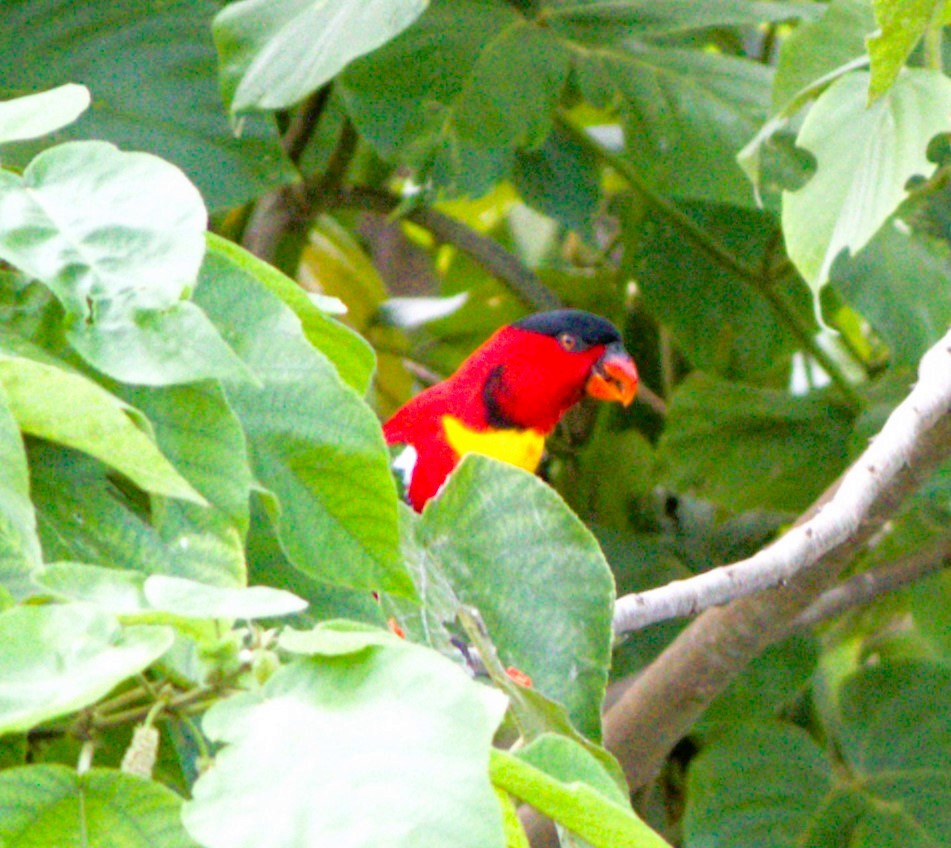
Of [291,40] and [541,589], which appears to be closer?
[541,589]

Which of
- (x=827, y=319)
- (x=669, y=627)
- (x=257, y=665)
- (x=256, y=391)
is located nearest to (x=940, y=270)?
(x=827, y=319)

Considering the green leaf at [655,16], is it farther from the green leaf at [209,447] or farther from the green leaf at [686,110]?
the green leaf at [209,447]

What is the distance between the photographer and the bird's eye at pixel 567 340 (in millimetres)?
1704

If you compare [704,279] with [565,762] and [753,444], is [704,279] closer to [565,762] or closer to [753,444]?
[753,444]

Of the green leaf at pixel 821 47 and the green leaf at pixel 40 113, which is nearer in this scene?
the green leaf at pixel 40 113

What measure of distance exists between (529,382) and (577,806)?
132cm

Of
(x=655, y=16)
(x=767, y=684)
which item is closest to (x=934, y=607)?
(x=767, y=684)

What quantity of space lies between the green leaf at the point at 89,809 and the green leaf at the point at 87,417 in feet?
0.28

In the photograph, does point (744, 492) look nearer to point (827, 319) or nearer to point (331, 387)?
point (827, 319)

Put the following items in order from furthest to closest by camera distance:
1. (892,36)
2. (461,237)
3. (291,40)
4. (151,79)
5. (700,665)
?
(461,237) < (151,79) < (700,665) < (291,40) < (892,36)

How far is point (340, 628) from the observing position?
39 cm

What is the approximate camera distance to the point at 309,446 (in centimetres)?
50

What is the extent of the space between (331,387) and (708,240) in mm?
1353

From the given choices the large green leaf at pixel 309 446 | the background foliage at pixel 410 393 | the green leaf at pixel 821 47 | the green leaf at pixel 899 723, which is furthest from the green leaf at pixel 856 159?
the green leaf at pixel 899 723
